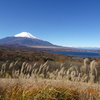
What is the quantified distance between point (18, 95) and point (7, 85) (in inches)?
22.7

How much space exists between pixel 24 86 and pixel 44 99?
0.71m

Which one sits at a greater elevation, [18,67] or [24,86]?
[24,86]

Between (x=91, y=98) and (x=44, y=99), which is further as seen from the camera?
(x=91, y=98)

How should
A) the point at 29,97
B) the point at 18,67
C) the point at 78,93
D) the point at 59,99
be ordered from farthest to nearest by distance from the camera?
the point at 18,67 → the point at 78,93 → the point at 59,99 → the point at 29,97

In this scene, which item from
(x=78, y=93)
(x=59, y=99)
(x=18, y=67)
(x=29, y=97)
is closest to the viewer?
(x=29, y=97)

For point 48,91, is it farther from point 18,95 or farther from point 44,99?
point 18,95

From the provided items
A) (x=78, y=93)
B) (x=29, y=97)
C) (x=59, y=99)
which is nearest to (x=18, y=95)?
(x=29, y=97)

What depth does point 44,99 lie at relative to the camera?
2.70 metres

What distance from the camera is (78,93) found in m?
3.11

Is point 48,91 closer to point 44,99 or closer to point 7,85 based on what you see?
point 44,99

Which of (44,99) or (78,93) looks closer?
(44,99)

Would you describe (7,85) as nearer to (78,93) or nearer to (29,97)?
(29,97)

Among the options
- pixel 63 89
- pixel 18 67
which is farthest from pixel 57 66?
pixel 63 89

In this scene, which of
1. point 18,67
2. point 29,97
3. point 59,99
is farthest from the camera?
point 18,67
